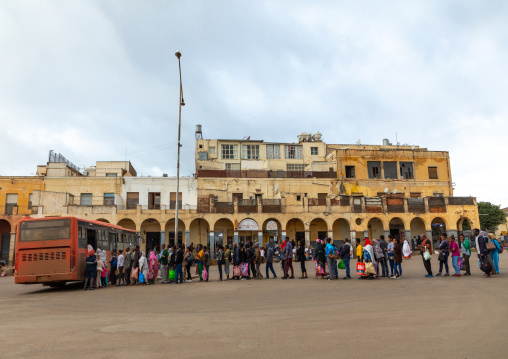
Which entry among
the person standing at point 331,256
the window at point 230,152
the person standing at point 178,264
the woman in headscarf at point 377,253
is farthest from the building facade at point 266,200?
the woman in headscarf at point 377,253

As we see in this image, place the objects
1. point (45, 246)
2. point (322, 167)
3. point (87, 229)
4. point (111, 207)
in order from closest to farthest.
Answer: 1. point (45, 246)
2. point (87, 229)
3. point (111, 207)
4. point (322, 167)

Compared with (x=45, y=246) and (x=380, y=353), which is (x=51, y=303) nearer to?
(x=45, y=246)

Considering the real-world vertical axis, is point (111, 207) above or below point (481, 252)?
above

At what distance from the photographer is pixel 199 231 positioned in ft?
137

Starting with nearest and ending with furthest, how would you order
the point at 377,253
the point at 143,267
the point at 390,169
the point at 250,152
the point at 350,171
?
1. the point at 377,253
2. the point at 143,267
3. the point at 350,171
4. the point at 390,169
5. the point at 250,152

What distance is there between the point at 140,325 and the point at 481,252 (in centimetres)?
1164

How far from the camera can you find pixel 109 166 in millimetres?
51656

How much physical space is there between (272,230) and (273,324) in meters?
34.2

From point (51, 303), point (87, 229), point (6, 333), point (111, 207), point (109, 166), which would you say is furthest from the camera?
point (109, 166)

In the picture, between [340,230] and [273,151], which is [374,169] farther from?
[273,151]

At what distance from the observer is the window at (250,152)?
164 feet

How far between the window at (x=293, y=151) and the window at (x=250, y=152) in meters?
3.73

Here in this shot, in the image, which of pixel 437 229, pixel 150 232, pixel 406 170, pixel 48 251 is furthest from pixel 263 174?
pixel 48 251

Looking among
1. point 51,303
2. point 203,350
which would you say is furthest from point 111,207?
point 203,350
